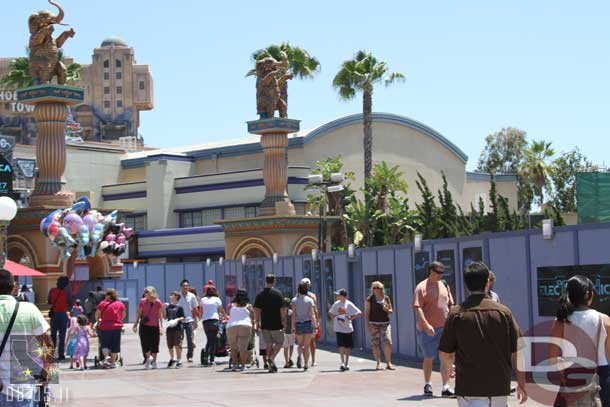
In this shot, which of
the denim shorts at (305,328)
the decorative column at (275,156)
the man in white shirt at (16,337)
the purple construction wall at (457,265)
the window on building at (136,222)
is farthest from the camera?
the window on building at (136,222)

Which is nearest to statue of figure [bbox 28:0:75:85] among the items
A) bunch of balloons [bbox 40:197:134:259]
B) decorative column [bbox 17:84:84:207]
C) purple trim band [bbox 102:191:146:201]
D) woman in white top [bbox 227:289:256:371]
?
decorative column [bbox 17:84:84:207]

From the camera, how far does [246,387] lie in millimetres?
16797

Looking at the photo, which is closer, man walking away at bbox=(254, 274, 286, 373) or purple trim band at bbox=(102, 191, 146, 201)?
man walking away at bbox=(254, 274, 286, 373)

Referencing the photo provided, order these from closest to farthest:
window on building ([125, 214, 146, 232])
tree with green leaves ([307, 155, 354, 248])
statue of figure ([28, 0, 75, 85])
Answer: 1. statue of figure ([28, 0, 75, 85])
2. tree with green leaves ([307, 155, 354, 248])
3. window on building ([125, 214, 146, 232])

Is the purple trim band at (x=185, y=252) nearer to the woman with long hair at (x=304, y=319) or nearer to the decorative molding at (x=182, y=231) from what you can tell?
the decorative molding at (x=182, y=231)

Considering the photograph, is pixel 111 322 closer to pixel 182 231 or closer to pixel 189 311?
pixel 189 311

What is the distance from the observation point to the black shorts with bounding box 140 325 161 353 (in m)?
21.3

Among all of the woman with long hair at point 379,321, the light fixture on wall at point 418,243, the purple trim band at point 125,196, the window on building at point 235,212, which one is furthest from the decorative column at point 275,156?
the woman with long hair at point 379,321

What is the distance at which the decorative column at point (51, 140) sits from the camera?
132 feet

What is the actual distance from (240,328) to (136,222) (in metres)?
48.5

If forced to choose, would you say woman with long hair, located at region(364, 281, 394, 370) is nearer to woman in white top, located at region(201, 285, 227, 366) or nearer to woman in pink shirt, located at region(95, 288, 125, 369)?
woman in white top, located at region(201, 285, 227, 366)

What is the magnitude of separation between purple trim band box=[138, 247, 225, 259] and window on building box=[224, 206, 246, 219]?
8.22 ft

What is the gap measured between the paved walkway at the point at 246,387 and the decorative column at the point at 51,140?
20.3m

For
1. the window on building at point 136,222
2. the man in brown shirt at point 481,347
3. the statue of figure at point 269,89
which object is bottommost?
the man in brown shirt at point 481,347
